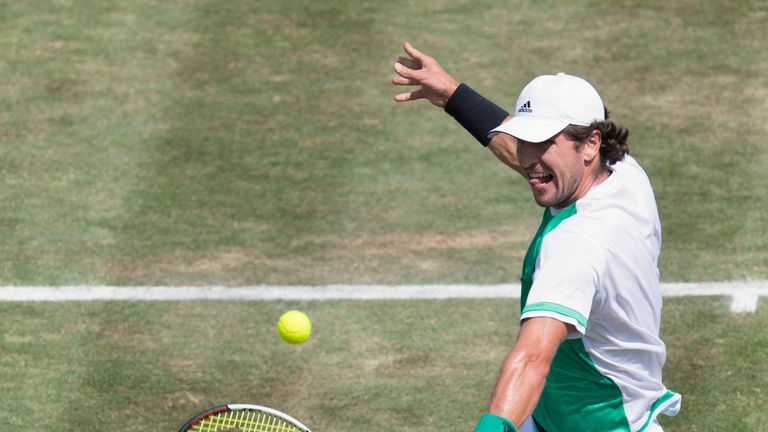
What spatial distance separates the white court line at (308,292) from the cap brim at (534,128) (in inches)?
182

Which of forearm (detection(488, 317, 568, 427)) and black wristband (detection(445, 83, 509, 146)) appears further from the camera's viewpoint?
black wristband (detection(445, 83, 509, 146))

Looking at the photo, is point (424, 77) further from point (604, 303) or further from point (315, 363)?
point (315, 363)

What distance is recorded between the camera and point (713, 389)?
9.43 metres

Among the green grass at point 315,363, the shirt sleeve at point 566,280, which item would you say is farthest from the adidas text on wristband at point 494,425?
the green grass at point 315,363

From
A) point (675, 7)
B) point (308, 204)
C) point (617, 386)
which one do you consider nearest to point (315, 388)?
point (308, 204)

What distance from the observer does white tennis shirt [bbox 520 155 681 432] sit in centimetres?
571

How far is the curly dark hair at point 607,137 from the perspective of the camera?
20.7 ft

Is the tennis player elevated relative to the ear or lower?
lower

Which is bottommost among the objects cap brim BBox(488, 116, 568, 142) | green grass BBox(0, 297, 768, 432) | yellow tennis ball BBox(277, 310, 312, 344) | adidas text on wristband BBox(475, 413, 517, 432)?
green grass BBox(0, 297, 768, 432)

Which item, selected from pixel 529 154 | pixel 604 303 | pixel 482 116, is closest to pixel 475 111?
pixel 482 116

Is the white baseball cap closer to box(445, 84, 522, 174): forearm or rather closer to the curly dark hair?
the curly dark hair

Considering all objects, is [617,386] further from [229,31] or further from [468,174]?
[229,31]

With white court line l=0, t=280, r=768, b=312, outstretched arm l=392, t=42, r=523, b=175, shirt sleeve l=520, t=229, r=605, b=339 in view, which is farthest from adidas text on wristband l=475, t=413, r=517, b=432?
white court line l=0, t=280, r=768, b=312

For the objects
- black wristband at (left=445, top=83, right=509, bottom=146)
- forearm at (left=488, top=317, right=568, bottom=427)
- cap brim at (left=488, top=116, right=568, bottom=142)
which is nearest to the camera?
forearm at (left=488, top=317, right=568, bottom=427)
